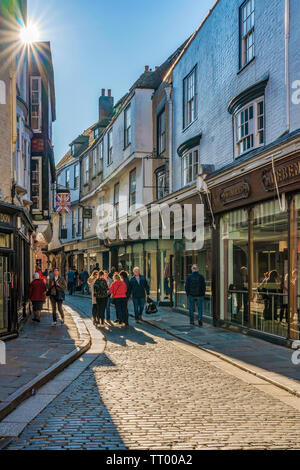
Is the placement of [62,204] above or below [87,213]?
above

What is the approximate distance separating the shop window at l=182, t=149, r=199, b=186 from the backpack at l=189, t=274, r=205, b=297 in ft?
14.6

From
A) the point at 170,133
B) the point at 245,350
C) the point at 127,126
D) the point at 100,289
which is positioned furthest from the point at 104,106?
the point at 245,350

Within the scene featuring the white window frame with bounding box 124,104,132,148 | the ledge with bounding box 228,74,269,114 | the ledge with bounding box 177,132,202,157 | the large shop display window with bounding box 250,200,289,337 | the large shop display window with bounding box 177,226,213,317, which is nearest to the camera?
the large shop display window with bounding box 250,200,289,337

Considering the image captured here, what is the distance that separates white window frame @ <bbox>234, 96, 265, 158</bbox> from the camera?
43.7ft

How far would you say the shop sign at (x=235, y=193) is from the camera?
13.3 m

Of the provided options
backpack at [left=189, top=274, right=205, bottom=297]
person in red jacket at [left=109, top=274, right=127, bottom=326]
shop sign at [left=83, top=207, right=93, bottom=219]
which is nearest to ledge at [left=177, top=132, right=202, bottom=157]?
backpack at [left=189, top=274, right=205, bottom=297]

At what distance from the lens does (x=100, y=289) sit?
16.4 metres

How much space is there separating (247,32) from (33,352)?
969cm

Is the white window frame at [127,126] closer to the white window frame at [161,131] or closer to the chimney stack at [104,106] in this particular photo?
the white window frame at [161,131]

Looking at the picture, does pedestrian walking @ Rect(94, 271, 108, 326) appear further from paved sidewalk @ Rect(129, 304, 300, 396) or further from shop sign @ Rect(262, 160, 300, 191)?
shop sign @ Rect(262, 160, 300, 191)

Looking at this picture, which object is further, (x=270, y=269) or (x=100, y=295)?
(x=100, y=295)

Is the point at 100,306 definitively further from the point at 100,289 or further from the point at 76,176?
the point at 76,176
